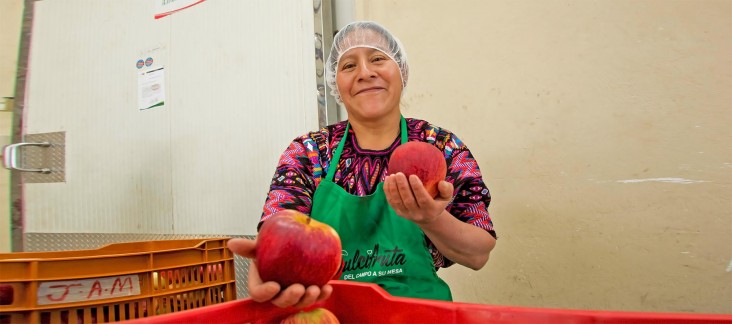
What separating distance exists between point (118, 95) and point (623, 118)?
281 cm

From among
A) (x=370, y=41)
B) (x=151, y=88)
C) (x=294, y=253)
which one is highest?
(x=151, y=88)

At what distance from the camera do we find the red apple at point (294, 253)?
952mm

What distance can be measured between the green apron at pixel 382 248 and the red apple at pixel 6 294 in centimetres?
76

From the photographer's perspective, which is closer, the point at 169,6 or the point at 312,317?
the point at 312,317

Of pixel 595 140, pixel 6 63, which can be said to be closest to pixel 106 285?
pixel 595 140

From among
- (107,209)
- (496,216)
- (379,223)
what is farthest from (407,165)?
(107,209)

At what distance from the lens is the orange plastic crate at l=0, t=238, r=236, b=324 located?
1.04 meters

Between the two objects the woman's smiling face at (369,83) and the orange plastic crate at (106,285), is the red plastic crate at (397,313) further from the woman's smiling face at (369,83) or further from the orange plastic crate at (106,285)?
the woman's smiling face at (369,83)

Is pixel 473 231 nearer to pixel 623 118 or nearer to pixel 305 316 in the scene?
pixel 305 316

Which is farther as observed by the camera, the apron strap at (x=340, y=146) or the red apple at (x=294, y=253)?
the apron strap at (x=340, y=146)

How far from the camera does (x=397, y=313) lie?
93 cm

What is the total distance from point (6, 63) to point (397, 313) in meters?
4.43

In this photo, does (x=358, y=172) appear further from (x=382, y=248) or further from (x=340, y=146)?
(x=382, y=248)


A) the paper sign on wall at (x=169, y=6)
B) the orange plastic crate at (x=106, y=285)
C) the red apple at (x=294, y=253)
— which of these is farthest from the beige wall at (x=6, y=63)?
the red apple at (x=294, y=253)
